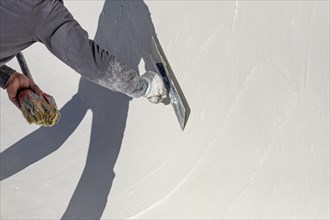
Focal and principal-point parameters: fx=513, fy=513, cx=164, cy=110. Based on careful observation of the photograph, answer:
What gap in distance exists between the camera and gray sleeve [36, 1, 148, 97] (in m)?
1.13

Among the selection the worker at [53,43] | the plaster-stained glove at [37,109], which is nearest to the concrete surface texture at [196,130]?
the worker at [53,43]

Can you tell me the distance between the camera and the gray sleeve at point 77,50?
44.5 inches

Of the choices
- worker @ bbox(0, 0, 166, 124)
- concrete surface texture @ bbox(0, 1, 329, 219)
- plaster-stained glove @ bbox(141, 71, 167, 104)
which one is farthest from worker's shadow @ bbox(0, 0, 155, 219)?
worker @ bbox(0, 0, 166, 124)

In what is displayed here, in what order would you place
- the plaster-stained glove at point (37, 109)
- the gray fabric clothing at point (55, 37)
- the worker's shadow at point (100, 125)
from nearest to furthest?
the gray fabric clothing at point (55, 37)
the plaster-stained glove at point (37, 109)
the worker's shadow at point (100, 125)

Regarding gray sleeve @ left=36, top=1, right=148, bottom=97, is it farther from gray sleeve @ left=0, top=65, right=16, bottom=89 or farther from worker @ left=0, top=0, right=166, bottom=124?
gray sleeve @ left=0, top=65, right=16, bottom=89

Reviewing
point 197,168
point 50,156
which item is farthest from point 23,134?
point 197,168

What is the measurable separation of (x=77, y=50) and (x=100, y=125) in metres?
0.49

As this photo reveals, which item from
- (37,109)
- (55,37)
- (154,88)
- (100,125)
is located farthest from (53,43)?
(100,125)

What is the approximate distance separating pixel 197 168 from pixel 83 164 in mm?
367

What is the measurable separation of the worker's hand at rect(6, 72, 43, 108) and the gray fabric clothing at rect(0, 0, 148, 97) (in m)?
0.15

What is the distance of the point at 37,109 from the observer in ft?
4.12

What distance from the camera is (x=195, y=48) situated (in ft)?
4.97

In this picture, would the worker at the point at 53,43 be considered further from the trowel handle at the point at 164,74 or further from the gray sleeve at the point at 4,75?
the trowel handle at the point at 164,74

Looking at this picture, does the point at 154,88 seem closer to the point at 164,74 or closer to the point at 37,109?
the point at 164,74
